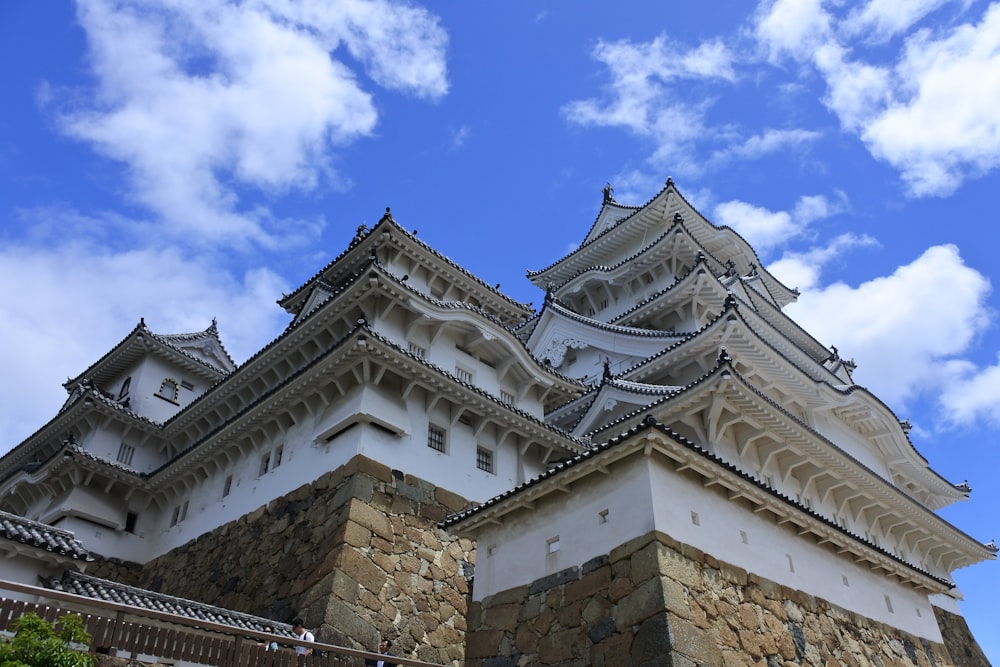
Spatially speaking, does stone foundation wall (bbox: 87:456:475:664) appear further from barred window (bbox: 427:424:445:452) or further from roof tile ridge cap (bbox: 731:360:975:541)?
roof tile ridge cap (bbox: 731:360:975:541)

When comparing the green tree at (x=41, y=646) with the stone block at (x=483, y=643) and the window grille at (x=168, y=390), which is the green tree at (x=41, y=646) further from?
the window grille at (x=168, y=390)

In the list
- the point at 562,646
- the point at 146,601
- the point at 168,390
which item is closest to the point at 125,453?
the point at 168,390

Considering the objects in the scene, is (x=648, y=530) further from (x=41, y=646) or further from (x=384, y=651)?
(x=41, y=646)

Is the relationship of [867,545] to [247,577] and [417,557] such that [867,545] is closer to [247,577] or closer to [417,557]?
[417,557]

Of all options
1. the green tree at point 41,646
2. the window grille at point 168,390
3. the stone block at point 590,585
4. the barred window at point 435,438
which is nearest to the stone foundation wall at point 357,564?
the barred window at point 435,438

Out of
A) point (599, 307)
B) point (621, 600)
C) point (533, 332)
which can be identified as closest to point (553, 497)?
point (621, 600)

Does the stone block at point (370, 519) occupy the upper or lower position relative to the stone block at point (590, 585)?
upper

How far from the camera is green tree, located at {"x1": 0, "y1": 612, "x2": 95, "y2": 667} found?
773 cm

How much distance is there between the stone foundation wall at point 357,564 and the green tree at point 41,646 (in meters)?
6.75

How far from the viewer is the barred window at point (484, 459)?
2022cm

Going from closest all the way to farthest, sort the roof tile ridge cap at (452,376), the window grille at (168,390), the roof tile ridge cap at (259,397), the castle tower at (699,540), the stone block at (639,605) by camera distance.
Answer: the stone block at (639,605) → the castle tower at (699,540) → the roof tile ridge cap at (259,397) → the roof tile ridge cap at (452,376) → the window grille at (168,390)

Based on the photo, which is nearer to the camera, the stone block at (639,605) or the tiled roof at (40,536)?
the stone block at (639,605)

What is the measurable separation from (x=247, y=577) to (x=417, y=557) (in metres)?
4.92

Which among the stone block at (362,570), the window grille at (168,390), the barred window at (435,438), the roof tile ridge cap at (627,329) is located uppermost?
the roof tile ridge cap at (627,329)
